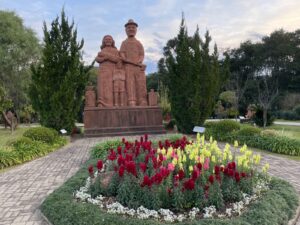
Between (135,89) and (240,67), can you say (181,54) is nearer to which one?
(135,89)

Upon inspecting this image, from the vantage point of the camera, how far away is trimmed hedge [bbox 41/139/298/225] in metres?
3.39

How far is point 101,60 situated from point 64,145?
4679 millimetres

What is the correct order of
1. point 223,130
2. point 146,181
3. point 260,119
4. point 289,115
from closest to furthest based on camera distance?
point 146,181 < point 223,130 < point 260,119 < point 289,115

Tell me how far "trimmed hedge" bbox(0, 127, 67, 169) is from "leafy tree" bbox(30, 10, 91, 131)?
2010 mm

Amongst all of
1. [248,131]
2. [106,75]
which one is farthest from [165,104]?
[248,131]

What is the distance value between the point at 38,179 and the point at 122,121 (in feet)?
23.5

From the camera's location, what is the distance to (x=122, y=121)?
1316 cm

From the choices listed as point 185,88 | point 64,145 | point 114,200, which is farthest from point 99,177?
point 185,88

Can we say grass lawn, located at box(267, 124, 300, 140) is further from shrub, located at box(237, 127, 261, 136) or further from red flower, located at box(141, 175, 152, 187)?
red flower, located at box(141, 175, 152, 187)

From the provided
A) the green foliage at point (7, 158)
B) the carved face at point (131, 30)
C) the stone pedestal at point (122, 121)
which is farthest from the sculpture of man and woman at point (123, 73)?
the green foliage at point (7, 158)

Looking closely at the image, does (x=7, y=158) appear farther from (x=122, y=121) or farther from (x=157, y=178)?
(x=122, y=121)

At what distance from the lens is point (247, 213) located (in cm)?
362

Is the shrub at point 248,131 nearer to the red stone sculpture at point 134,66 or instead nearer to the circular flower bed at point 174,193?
the red stone sculpture at point 134,66

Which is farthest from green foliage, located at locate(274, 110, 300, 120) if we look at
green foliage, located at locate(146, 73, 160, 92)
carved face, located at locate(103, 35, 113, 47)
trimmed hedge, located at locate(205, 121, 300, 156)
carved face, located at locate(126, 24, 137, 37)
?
carved face, located at locate(103, 35, 113, 47)
